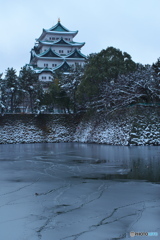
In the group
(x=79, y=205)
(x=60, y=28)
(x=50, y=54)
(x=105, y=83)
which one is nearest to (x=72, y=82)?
(x=105, y=83)

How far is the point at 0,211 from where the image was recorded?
6660 mm

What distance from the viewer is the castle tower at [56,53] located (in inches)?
2315

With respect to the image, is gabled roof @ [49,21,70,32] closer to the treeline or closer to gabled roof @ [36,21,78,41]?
gabled roof @ [36,21,78,41]

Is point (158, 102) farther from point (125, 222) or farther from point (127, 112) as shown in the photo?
point (125, 222)

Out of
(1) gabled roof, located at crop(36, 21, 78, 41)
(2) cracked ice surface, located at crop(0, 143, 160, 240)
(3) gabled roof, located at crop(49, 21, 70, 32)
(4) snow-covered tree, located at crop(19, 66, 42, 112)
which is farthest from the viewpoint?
(3) gabled roof, located at crop(49, 21, 70, 32)

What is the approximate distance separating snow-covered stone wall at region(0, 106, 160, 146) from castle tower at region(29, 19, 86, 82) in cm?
1736

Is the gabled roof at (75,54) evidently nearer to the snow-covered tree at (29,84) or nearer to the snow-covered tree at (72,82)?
the snow-covered tree at (29,84)

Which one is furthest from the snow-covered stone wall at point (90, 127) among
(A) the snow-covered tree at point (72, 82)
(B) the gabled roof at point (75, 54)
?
(B) the gabled roof at point (75, 54)

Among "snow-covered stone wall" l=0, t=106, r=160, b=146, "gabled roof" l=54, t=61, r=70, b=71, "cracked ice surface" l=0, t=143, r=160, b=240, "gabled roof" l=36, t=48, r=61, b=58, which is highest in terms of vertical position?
"gabled roof" l=36, t=48, r=61, b=58

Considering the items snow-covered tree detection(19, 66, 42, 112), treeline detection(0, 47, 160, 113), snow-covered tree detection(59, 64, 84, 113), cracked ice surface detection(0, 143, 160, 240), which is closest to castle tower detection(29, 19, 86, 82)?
snow-covered tree detection(19, 66, 42, 112)

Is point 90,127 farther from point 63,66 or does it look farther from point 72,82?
point 63,66

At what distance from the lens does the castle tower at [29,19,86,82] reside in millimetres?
58812

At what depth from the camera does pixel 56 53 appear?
200ft

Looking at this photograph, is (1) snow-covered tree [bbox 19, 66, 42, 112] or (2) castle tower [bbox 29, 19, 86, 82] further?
(2) castle tower [bbox 29, 19, 86, 82]
